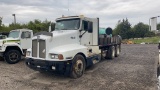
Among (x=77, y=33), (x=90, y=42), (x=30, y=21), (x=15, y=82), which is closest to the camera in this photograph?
(x=15, y=82)

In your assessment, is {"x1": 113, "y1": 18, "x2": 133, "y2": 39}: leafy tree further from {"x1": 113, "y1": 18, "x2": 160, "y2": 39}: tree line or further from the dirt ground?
the dirt ground

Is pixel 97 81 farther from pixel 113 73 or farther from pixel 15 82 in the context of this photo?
pixel 15 82

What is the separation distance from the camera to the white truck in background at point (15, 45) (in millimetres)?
10828

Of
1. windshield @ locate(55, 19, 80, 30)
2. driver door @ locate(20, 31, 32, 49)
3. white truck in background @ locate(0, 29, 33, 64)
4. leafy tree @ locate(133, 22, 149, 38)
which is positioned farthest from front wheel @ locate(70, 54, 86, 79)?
leafy tree @ locate(133, 22, 149, 38)

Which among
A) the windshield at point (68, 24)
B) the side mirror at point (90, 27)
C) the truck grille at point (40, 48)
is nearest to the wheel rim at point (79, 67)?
the truck grille at point (40, 48)


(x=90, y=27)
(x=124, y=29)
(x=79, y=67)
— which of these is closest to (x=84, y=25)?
(x=90, y=27)

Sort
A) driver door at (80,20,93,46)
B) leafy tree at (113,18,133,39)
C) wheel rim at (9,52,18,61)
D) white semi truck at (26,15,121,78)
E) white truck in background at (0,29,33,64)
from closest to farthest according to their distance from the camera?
white semi truck at (26,15,121,78), driver door at (80,20,93,46), white truck in background at (0,29,33,64), wheel rim at (9,52,18,61), leafy tree at (113,18,133,39)

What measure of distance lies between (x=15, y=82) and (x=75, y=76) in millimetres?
2477

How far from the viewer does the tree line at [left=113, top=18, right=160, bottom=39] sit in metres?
44.6

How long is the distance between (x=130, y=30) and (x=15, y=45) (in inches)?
1505

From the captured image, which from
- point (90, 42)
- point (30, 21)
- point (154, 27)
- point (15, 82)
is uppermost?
point (30, 21)

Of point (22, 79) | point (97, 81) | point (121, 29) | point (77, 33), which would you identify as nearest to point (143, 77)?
point (97, 81)

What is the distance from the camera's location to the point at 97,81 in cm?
717

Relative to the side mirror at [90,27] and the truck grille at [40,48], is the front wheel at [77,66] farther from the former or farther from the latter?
the side mirror at [90,27]
